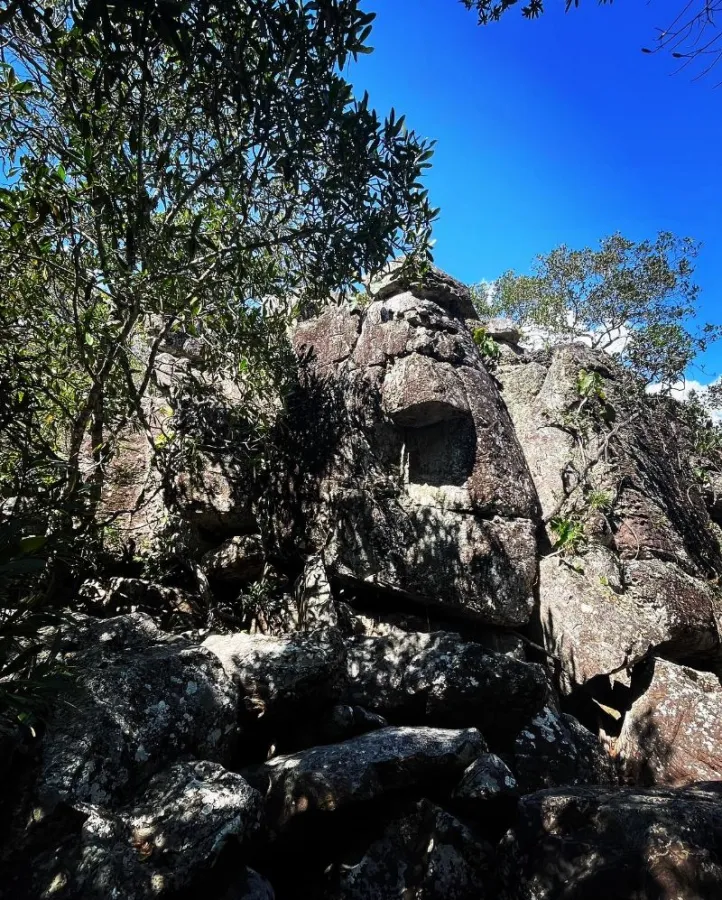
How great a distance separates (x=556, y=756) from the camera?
264 inches

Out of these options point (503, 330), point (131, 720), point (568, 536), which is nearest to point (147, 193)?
point (131, 720)

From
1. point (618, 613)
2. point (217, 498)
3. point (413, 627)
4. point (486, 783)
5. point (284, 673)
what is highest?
point (217, 498)

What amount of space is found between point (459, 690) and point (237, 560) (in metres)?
4.33

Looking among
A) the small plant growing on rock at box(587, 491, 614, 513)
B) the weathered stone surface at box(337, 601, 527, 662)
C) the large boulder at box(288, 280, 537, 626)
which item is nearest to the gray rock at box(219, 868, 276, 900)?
the weathered stone surface at box(337, 601, 527, 662)

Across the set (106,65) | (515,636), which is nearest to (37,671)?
(106,65)

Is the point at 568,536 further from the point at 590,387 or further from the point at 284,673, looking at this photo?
the point at 284,673

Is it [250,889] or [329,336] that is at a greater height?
[329,336]

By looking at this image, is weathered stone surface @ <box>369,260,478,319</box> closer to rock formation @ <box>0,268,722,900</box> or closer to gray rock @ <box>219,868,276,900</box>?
rock formation @ <box>0,268,722,900</box>

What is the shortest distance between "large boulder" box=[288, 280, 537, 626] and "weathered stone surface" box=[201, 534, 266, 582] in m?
0.62

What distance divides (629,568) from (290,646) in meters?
5.98

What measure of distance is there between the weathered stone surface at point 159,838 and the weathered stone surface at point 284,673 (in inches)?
56.4

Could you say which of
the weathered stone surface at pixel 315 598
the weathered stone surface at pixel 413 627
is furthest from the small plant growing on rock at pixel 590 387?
the weathered stone surface at pixel 315 598

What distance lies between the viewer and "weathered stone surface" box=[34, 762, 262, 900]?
11.7 feet

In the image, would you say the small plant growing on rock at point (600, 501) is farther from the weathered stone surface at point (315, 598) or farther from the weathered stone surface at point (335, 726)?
the weathered stone surface at point (335, 726)
